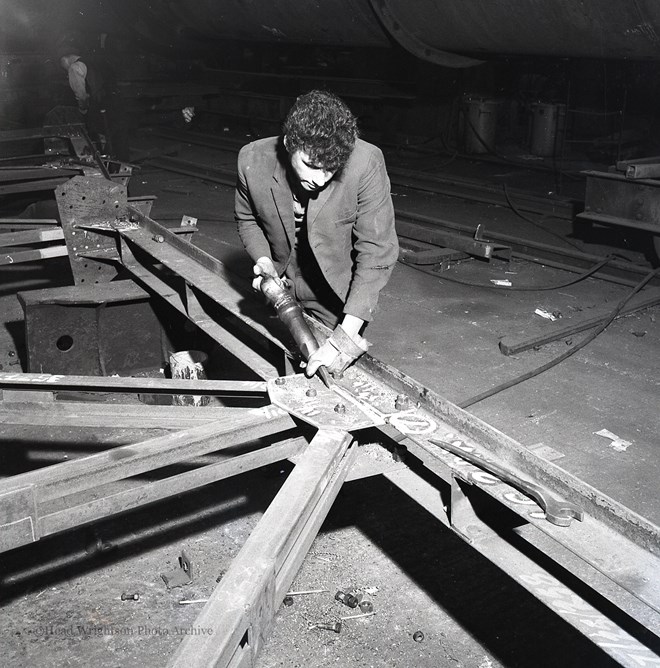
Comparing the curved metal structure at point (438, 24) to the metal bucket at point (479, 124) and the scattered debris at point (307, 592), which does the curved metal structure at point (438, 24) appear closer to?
the metal bucket at point (479, 124)

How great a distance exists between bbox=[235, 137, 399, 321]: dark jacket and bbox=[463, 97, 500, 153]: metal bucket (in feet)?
25.6

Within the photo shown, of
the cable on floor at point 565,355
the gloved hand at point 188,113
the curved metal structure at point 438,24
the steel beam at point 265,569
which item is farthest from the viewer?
the gloved hand at point 188,113

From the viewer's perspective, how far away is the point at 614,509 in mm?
1521

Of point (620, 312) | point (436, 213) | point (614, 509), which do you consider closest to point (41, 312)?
point (614, 509)

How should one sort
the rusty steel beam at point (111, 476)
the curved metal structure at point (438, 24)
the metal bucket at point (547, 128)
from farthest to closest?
Result: the metal bucket at point (547, 128), the curved metal structure at point (438, 24), the rusty steel beam at point (111, 476)

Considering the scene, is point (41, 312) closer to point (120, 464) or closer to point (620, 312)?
point (120, 464)

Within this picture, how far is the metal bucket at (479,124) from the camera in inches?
393

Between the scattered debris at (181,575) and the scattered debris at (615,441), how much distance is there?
2101 millimetres

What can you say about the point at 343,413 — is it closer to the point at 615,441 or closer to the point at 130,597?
the point at 130,597

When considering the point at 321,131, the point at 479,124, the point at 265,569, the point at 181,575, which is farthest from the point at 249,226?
the point at 479,124

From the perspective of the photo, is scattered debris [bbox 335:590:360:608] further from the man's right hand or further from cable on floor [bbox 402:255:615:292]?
cable on floor [bbox 402:255:615:292]

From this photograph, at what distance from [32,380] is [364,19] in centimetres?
Result: 698

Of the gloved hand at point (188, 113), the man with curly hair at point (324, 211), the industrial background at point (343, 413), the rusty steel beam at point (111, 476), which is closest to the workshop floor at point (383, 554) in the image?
the industrial background at point (343, 413)

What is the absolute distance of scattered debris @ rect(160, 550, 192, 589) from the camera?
2646 mm
